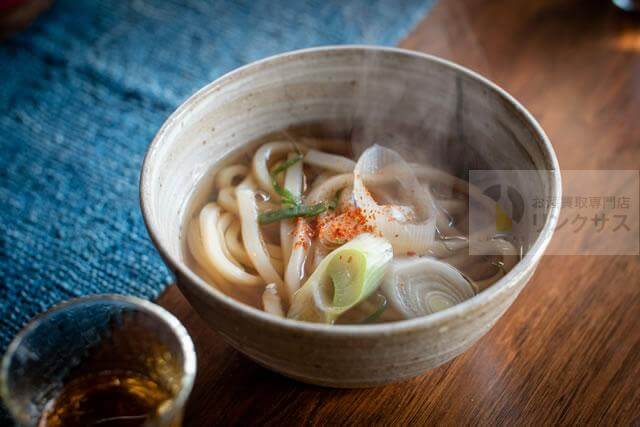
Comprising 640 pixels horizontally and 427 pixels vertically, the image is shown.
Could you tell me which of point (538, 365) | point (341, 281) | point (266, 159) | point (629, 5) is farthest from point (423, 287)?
point (629, 5)

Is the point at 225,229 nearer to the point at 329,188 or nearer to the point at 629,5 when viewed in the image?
the point at 329,188

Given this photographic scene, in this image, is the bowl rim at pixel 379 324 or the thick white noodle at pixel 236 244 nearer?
the bowl rim at pixel 379 324

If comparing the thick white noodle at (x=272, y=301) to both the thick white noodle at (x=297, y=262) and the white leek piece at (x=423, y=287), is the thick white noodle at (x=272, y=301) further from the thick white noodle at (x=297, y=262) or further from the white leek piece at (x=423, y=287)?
the white leek piece at (x=423, y=287)

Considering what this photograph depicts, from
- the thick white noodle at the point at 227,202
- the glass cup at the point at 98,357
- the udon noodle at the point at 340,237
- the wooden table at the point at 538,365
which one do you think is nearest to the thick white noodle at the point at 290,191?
the udon noodle at the point at 340,237

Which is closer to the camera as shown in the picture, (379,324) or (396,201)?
(379,324)

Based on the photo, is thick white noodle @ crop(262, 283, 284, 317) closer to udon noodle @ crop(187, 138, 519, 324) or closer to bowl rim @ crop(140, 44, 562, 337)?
udon noodle @ crop(187, 138, 519, 324)

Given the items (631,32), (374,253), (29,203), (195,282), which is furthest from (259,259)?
(631,32)
